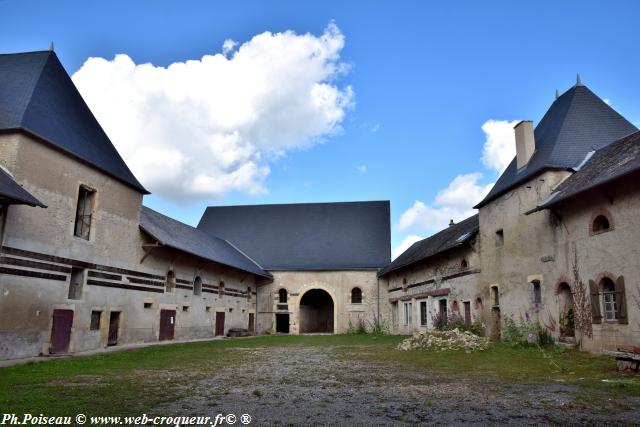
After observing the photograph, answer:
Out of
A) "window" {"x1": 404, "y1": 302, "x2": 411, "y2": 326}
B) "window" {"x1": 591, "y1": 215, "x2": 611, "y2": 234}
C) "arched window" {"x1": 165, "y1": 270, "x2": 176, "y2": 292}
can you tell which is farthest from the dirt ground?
"window" {"x1": 404, "y1": 302, "x2": 411, "y2": 326}

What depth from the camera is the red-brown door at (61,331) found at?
11797mm

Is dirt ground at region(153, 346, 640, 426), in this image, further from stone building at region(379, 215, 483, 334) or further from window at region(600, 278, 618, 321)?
stone building at region(379, 215, 483, 334)

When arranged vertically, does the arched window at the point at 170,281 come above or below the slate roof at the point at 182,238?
below

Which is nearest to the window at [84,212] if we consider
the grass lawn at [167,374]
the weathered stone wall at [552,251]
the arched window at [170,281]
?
the grass lawn at [167,374]

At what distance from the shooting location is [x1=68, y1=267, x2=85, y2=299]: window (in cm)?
1297

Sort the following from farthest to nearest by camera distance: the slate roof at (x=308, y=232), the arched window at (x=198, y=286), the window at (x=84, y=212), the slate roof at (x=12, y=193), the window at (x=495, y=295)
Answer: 1. the slate roof at (x=308, y=232)
2. the arched window at (x=198, y=286)
3. the window at (x=495, y=295)
4. the window at (x=84, y=212)
5. the slate roof at (x=12, y=193)

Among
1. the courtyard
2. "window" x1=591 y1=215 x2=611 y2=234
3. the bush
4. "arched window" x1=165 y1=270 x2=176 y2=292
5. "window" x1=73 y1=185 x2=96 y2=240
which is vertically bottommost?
the courtyard

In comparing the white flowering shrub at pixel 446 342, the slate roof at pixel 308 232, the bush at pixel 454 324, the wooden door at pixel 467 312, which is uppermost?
the slate roof at pixel 308 232

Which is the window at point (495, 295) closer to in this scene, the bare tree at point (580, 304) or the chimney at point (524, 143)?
the bare tree at point (580, 304)

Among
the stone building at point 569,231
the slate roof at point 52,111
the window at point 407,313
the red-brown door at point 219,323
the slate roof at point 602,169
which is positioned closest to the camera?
the slate roof at point 602,169

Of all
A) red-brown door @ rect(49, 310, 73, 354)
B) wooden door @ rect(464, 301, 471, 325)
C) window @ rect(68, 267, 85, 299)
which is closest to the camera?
red-brown door @ rect(49, 310, 73, 354)

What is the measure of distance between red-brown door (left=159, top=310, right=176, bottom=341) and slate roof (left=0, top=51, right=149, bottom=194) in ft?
16.6

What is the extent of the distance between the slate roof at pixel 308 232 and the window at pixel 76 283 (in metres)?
16.0

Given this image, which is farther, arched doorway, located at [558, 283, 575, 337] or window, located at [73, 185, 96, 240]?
window, located at [73, 185, 96, 240]
